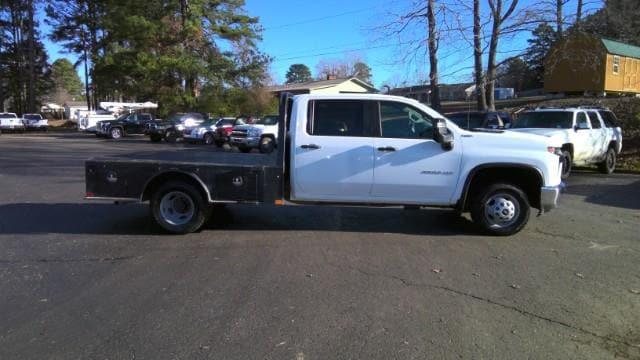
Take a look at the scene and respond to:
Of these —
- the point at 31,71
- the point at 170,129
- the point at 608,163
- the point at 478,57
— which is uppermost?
the point at 31,71

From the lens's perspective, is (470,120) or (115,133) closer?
(470,120)

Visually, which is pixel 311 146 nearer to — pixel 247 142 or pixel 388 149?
pixel 388 149

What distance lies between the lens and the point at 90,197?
24.0 feet

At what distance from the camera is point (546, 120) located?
48.0 feet

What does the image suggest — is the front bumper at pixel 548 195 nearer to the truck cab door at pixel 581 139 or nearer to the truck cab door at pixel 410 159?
the truck cab door at pixel 410 159

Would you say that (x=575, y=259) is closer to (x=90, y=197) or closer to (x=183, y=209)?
(x=183, y=209)

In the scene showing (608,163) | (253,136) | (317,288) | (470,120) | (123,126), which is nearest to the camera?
(317,288)

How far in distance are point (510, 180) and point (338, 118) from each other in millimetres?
2619

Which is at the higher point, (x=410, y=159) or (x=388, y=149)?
(x=388, y=149)

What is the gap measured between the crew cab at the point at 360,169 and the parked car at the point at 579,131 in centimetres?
678

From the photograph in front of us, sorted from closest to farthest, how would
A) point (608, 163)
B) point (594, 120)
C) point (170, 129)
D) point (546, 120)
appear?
point (546, 120) → point (594, 120) → point (608, 163) → point (170, 129)

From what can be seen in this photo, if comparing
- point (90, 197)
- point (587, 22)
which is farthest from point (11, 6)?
point (90, 197)

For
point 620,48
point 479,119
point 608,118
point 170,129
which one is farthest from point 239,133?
point 620,48

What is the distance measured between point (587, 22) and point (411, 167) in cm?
2070
